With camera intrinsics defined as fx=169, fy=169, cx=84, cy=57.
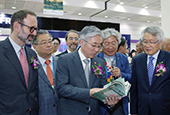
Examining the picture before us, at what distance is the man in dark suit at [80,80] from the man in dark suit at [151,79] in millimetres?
530

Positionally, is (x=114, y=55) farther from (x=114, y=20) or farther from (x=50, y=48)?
(x=114, y=20)

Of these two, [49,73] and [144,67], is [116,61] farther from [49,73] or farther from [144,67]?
[49,73]

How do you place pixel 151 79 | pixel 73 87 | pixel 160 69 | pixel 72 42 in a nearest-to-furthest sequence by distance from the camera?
pixel 73 87 → pixel 160 69 → pixel 151 79 → pixel 72 42

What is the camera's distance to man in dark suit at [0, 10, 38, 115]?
1.69m

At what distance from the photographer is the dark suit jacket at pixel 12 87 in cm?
168

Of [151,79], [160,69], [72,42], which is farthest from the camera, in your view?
[72,42]

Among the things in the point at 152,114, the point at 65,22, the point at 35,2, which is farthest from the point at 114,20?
the point at 152,114

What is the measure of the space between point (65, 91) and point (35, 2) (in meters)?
9.05

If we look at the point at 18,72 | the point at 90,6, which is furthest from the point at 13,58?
the point at 90,6

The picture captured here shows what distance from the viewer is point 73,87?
1931mm

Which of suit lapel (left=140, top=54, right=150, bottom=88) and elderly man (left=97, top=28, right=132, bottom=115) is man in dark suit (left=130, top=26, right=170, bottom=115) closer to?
suit lapel (left=140, top=54, right=150, bottom=88)

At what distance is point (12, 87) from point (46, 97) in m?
0.72

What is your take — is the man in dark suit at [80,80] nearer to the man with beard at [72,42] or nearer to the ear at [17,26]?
the ear at [17,26]

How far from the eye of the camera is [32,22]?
79.7 inches
